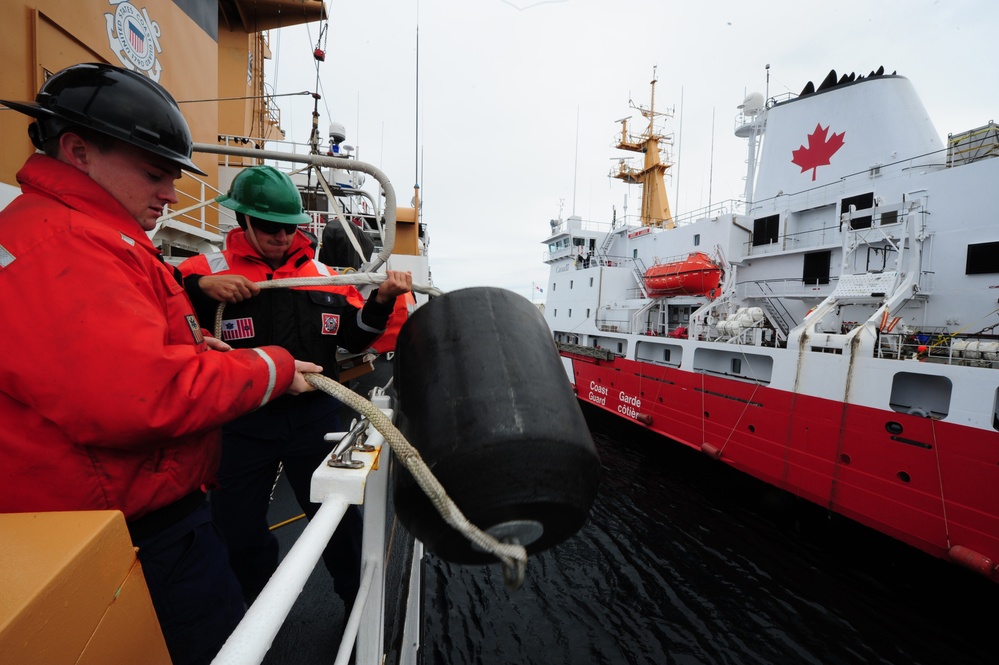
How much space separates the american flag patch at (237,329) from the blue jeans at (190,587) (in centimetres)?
79

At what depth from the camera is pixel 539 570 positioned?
5832 mm

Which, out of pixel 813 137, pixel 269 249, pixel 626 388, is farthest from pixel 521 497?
pixel 813 137

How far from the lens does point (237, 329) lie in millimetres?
1824

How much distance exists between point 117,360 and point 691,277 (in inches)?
444

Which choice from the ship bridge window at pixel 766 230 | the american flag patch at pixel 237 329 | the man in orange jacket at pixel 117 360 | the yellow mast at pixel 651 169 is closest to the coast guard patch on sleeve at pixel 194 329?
the man in orange jacket at pixel 117 360

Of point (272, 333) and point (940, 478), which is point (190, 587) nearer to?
point (272, 333)

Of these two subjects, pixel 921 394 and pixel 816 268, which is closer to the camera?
pixel 921 394

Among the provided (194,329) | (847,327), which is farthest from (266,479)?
(847,327)

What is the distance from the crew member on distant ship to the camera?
1804mm

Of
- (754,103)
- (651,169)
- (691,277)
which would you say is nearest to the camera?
(691,277)

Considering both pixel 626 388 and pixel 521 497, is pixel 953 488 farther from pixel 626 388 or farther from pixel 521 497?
pixel 521 497

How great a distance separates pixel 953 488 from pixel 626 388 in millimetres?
6474

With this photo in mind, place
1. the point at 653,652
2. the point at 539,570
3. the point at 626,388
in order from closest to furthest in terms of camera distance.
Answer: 1. the point at 653,652
2. the point at 539,570
3. the point at 626,388

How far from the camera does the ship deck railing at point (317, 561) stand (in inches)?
24.7
